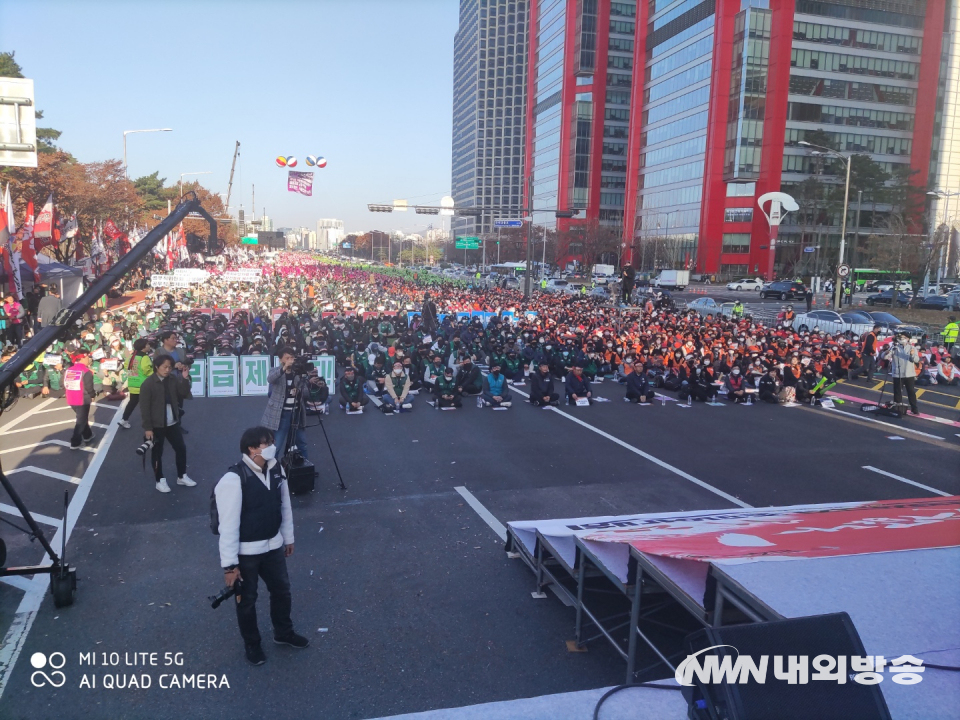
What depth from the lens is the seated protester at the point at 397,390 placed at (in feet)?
44.5

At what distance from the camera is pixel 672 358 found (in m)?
17.3

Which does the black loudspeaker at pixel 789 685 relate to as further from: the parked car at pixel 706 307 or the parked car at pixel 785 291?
the parked car at pixel 785 291

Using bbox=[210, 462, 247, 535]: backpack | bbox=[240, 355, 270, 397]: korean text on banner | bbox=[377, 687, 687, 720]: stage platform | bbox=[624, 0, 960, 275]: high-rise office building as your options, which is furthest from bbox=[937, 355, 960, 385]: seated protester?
bbox=[624, 0, 960, 275]: high-rise office building

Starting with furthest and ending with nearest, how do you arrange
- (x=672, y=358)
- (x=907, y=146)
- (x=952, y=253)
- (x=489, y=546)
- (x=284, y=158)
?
(x=907, y=146), (x=952, y=253), (x=284, y=158), (x=672, y=358), (x=489, y=546)

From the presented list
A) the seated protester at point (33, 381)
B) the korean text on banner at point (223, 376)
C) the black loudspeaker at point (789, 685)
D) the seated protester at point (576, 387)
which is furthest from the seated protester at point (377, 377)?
the black loudspeaker at point (789, 685)

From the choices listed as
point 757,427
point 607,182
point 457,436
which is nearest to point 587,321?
point 757,427

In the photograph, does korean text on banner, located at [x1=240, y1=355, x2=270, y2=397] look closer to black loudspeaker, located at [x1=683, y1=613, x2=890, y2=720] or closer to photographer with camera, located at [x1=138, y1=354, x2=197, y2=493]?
photographer with camera, located at [x1=138, y1=354, x2=197, y2=493]

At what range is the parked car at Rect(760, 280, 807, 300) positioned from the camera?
155 feet

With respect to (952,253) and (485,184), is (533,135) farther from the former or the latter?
(952,253)

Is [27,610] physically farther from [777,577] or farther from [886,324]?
[886,324]

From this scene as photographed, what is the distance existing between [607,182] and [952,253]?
187 ft

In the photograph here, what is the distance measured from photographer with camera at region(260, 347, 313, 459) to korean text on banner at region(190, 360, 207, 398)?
277 inches

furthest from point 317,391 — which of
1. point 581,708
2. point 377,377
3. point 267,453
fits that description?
point 581,708

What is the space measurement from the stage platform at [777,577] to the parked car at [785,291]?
4593 centimetres
